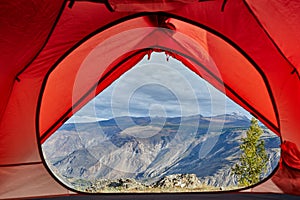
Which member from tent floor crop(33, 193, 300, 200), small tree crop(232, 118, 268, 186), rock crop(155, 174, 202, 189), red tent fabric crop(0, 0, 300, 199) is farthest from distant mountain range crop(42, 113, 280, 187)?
tent floor crop(33, 193, 300, 200)

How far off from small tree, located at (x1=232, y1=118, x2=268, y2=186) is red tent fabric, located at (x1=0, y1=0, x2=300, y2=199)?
3.50 metres

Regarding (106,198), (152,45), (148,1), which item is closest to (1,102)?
(106,198)

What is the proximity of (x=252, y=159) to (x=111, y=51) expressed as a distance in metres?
4.22

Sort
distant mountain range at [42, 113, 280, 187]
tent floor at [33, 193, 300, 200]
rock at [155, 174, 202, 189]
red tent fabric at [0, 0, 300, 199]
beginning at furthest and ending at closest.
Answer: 1. distant mountain range at [42, 113, 280, 187]
2. rock at [155, 174, 202, 189]
3. tent floor at [33, 193, 300, 200]
4. red tent fabric at [0, 0, 300, 199]

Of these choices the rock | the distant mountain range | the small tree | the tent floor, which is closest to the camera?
the tent floor

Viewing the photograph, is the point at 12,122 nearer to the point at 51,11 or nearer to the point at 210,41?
the point at 51,11

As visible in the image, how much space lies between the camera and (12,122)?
1858 mm

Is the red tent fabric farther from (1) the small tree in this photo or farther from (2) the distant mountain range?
(2) the distant mountain range

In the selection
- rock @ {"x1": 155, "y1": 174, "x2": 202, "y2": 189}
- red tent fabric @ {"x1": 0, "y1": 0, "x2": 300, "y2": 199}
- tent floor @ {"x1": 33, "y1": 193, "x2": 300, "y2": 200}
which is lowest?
rock @ {"x1": 155, "y1": 174, "x2": 202, "y2": 189}

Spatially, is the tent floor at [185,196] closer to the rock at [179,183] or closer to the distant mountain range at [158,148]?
the rock at [179,183]

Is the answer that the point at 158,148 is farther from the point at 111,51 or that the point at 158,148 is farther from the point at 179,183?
the point at 111,51

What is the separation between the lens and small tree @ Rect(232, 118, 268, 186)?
218 inches

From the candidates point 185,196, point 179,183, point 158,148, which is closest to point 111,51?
point 185,196

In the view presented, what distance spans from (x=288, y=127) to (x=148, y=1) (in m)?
1.02
